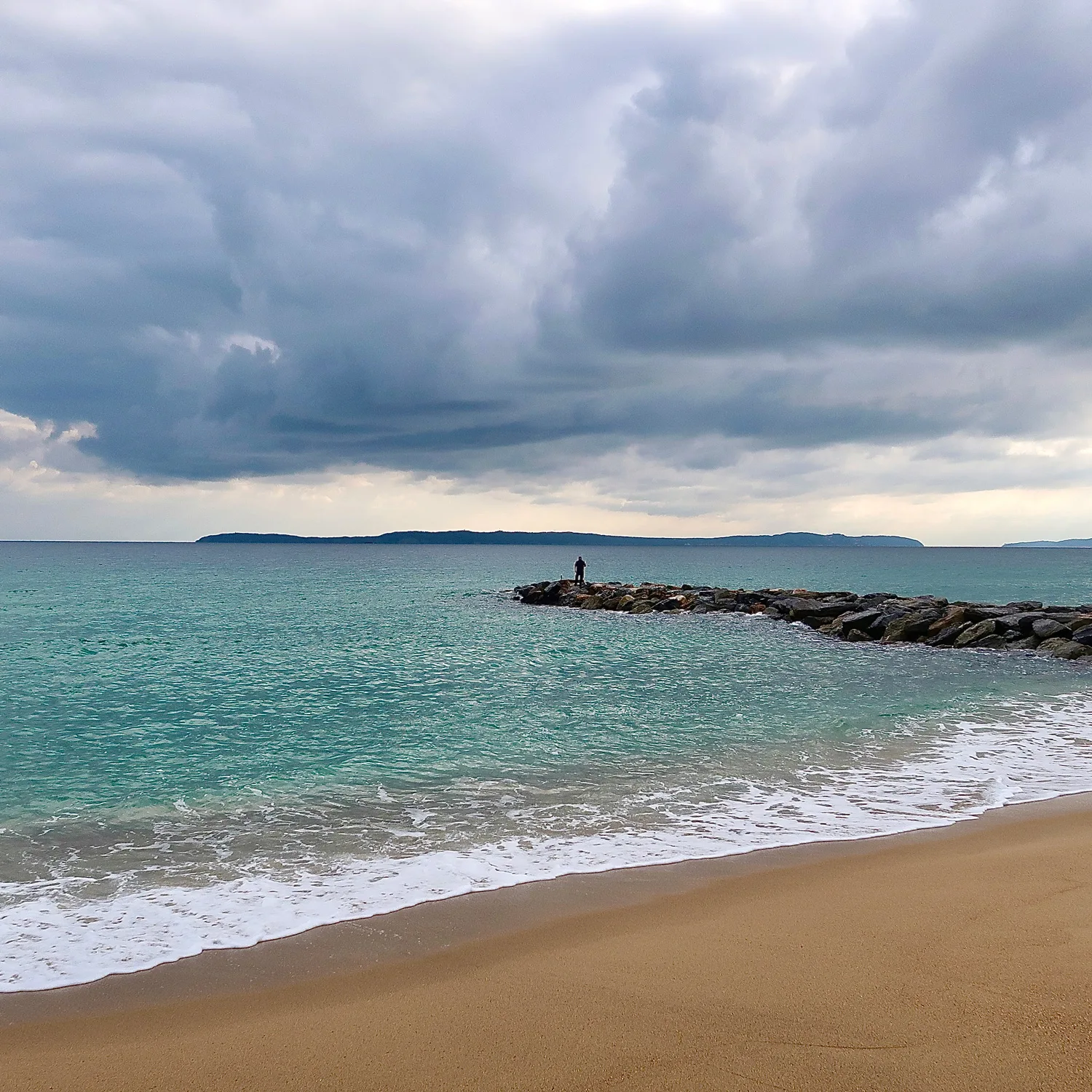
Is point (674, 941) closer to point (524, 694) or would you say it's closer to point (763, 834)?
point (763, 834)

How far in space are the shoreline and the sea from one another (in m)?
0.22

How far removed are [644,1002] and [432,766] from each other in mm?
7429

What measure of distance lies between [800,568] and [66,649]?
383 ft

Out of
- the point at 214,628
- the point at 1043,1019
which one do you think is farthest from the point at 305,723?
the point at 214,628

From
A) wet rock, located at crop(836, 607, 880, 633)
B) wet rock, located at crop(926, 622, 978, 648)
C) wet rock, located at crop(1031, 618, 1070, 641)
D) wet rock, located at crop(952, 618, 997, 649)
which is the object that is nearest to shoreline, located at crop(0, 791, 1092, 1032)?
wet rock, located at crop(952, 618, 997, 649)

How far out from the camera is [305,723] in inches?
592

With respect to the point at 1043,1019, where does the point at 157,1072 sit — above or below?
below

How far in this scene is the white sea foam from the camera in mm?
5836

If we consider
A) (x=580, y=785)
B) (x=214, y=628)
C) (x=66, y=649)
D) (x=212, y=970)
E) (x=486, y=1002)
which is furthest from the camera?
(x=214, y=628)

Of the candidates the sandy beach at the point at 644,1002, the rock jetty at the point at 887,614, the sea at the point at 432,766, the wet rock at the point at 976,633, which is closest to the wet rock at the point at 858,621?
the rock jetty at the point at 887,614

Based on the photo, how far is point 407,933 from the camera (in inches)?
234

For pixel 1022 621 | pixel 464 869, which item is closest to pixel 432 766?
pixel 464 869

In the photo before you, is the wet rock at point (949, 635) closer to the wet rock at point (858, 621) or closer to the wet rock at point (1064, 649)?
the wet rock at point (858, 621)

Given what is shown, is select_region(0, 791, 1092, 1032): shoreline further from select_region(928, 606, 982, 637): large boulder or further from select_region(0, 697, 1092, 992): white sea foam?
select_region(928, 606, 982, 637): large boulder
